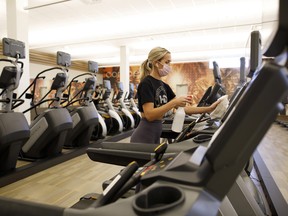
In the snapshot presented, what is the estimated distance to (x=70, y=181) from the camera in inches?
123

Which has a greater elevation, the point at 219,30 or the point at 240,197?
the point at 219,30

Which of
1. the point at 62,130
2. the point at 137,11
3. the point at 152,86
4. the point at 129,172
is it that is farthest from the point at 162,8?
the point at 129,172

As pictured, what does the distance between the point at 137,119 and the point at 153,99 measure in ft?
19.1

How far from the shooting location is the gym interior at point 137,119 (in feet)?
1.59

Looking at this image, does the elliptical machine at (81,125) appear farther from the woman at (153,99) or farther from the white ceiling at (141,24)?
the white ceiling at (141,24)

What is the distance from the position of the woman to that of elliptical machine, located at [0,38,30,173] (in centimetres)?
161

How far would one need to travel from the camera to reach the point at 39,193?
8.95 ft

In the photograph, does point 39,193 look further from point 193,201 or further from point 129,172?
point 193,201

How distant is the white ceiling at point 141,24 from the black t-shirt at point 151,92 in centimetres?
304

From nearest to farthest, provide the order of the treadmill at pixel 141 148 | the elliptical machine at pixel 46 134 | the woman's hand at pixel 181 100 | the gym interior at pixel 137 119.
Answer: the gym interior at pixel 137 119 → the treadmill at pixel 141 148 → the woman's hand at pixel 181 100 → the elliptical machine at pixel 46 134

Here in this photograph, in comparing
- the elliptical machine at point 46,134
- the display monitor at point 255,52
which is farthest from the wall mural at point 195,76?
the display monitor at point 255,52

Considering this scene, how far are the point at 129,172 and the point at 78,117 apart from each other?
3.87 meters

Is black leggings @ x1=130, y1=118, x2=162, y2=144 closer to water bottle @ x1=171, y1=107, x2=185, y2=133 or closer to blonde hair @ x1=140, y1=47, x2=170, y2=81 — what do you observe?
water bottle @ x1=171, y1=107, x2=185, y2=133

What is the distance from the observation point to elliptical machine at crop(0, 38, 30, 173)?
9.25 ft
